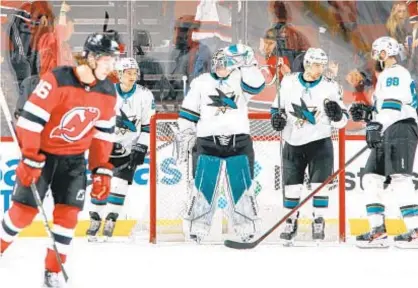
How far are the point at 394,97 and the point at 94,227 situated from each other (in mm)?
1787

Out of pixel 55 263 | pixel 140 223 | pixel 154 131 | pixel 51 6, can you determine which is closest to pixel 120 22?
pixel 51 6

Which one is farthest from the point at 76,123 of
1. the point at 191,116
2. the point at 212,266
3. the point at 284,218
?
the point at 284,218

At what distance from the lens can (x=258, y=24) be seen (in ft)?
19.5

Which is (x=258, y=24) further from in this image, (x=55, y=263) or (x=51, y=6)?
(x=55, y=263)

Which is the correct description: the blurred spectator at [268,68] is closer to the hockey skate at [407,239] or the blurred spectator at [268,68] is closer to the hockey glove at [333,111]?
the hockey glove at [333,111]

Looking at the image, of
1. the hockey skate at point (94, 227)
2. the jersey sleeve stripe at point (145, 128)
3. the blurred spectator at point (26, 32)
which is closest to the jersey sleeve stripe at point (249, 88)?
the jersey sleeve stripe at point (145, 128)

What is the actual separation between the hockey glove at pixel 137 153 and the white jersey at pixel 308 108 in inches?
30.1

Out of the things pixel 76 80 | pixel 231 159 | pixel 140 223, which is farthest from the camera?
pixel 140 223

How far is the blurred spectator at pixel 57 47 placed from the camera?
581cm

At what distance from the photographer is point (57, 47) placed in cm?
584

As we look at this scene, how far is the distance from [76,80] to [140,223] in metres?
2.02

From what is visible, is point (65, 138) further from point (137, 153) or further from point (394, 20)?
point (394, 20)

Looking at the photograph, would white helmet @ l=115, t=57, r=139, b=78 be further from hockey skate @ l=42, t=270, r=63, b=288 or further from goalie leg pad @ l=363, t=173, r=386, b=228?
hockey skate @ l=42, t=270, r=63, b=288

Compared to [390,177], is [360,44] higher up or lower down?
higher up
